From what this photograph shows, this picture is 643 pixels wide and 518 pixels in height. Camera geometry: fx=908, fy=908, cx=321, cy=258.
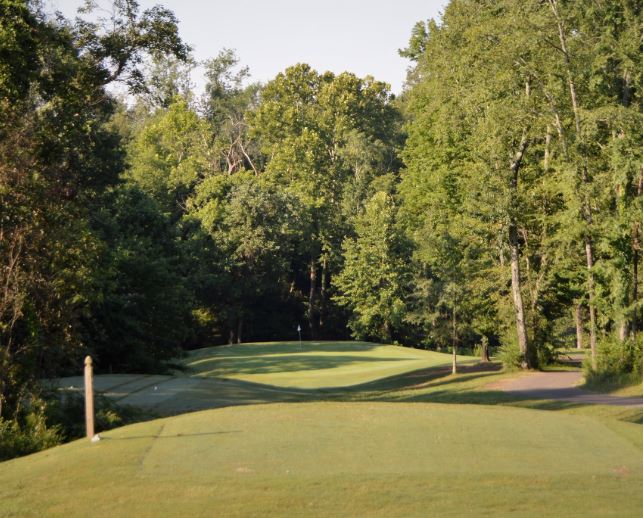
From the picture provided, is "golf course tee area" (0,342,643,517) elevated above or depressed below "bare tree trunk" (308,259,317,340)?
below

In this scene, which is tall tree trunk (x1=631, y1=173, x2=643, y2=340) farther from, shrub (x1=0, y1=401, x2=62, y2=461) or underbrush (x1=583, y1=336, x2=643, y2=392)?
shrub (x1=0, y1=401, x2=62, y2=461)

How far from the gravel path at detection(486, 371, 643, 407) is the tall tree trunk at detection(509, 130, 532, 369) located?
170 centimetres

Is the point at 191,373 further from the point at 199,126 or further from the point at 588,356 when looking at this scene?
the point at 199,126

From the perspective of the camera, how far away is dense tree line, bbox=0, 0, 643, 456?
65.7 ft

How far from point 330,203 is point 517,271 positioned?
4699 cm

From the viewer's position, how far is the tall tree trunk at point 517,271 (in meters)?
39.1

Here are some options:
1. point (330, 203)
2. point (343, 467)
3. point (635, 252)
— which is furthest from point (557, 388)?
point (330, 203)

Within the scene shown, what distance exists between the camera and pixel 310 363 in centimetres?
5172

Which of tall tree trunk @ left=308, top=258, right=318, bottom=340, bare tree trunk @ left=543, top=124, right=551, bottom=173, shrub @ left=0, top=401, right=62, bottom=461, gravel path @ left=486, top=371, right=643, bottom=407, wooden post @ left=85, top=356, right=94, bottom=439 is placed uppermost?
bare tree trunk @ left=543, top=124, right=551, bottom=173

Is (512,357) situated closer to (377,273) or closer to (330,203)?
(377,273)

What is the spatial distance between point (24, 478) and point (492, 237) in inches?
1319

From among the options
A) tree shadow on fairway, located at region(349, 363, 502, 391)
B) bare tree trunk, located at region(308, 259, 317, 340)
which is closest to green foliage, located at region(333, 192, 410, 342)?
bare tree trunk, located at region(308, 259, 317, 340)

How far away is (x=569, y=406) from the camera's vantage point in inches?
1034

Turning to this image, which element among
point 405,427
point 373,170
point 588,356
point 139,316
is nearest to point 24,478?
point 405,427
